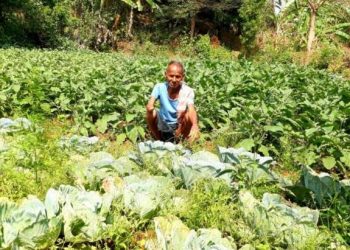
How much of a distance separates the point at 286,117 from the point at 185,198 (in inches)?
121

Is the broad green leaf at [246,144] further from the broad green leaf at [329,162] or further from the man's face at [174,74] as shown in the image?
the man's face at [174,74]

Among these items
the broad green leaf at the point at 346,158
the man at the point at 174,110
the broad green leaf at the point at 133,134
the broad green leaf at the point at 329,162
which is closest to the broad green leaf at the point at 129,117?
the broad green leaf at the point at 133,134

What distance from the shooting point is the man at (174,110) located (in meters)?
4.82

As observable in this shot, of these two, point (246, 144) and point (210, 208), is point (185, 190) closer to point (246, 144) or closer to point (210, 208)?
point (210, 208)

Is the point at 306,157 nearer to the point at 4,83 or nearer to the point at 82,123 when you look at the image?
the point at 82,123

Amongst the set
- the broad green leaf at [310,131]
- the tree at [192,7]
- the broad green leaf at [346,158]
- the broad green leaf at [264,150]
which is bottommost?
the broad green leaf at [264,150]

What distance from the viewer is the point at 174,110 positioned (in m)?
5.04

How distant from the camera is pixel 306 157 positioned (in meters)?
5.29

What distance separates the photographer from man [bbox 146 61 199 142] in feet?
15.8

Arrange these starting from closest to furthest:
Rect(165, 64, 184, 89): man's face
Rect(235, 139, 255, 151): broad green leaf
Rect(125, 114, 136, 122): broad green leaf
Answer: Rect(165, 64, 184, 89): man's face → Rect(235, 139, 255, 151): broad green leaf → Rect(125, 114, 136, 122): broad green leaf

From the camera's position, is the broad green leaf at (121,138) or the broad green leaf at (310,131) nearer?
the broad green leaf at (310,131)

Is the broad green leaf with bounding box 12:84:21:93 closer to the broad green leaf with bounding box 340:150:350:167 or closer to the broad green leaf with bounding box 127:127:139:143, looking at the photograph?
the broad green leaf with bounding box 127:127:139:143

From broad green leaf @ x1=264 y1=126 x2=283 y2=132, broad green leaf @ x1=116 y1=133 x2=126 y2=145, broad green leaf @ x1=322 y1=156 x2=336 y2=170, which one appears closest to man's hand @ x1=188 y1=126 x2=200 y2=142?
broad green leaf @ x1=264 y1=126 x2=283 y2=132

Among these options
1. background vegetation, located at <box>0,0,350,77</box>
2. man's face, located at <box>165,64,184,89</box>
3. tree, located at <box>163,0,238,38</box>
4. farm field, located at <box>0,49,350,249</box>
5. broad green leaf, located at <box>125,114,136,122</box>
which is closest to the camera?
farm field, located at <box>0,49,350,249</box>
